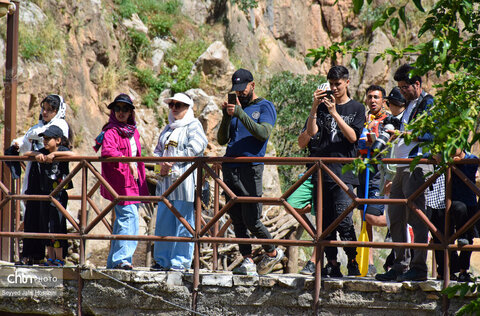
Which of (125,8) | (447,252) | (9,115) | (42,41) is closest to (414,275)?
(447,252)

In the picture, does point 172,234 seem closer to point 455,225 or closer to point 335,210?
point 335,210

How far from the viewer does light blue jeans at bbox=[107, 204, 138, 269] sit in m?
6.09

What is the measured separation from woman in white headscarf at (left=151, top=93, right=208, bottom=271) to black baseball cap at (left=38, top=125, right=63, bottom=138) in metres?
1.04

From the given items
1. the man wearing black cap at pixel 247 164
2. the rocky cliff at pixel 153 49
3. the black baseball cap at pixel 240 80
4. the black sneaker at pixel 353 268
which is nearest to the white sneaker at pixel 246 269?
the man wearing black cap at pixel 247 164

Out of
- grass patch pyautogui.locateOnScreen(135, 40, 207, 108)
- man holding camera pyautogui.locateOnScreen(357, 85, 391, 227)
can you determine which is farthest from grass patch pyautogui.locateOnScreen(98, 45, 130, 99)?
man holding camera pyautogui.locateOnScreen(357, 85, 391, 227)

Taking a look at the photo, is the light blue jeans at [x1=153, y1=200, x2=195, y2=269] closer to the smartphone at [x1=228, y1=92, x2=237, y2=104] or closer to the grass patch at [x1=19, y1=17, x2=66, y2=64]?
the smartphone at [x1=228, y1=92, x2=237, y2=104]

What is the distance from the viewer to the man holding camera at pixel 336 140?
5.63 metres

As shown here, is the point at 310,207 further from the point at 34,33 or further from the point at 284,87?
the point at 284,87

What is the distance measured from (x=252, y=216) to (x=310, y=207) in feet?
2.97

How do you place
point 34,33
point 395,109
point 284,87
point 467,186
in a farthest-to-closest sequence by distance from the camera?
point 284,87 < point 34,33 < point 395,109 < point 467,186

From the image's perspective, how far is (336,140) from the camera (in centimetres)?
578

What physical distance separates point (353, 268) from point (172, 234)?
1706mm

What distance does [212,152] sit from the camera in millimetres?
12703

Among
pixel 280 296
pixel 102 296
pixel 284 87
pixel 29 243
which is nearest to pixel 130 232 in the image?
pixel 102 296
